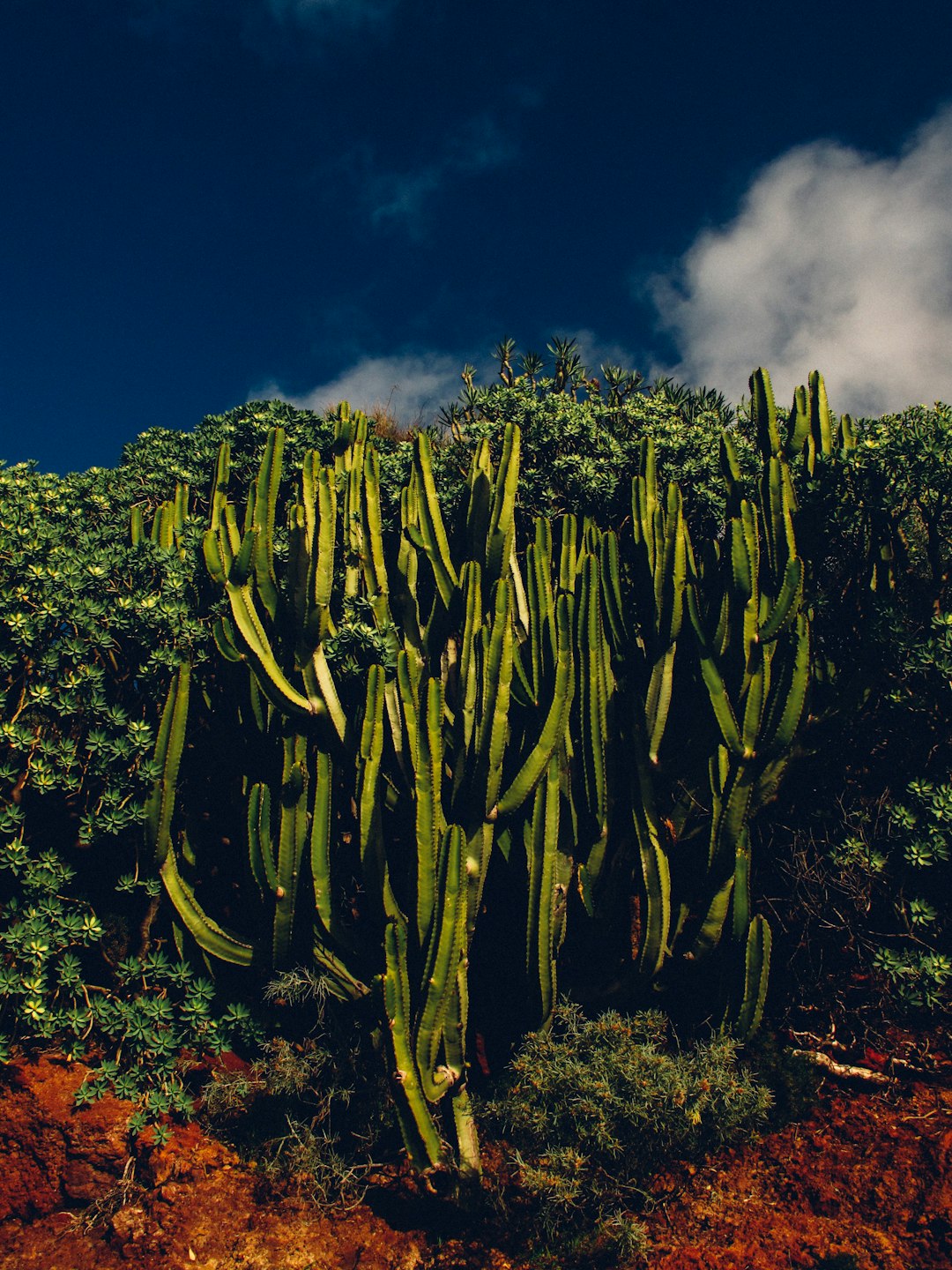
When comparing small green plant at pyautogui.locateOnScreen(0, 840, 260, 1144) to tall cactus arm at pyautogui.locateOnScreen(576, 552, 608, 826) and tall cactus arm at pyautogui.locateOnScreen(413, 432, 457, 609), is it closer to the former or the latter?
tall cactus arm at pyautogui.locateOnScreen(576, 552, 608, 826)

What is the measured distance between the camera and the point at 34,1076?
4.23 metres

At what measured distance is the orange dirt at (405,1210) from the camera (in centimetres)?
363

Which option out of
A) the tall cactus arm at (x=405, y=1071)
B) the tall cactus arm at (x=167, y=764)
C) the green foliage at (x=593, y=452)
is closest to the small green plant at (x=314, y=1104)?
the tall cactus arm at (x=405, y=1071)

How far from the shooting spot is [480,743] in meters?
4.22

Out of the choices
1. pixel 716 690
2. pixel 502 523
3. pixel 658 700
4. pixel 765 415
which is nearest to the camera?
pixel 716 690

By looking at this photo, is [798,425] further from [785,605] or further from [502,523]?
[502,523]

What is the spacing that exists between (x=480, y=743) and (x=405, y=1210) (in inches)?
97.3

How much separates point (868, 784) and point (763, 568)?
5.04ft

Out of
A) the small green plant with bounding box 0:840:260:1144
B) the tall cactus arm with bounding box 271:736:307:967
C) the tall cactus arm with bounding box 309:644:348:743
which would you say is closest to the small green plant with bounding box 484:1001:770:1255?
the tall cactus arm with bounding box 271:736:307:967

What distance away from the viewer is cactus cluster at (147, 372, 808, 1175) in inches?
161

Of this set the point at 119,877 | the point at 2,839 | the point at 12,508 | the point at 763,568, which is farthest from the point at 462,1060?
the point at 12,508

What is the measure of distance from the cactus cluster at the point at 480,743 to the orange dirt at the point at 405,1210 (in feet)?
2.21

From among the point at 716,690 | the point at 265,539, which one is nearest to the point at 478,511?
the point at 265,539

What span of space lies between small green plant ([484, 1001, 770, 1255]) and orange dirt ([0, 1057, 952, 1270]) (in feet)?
0.69
